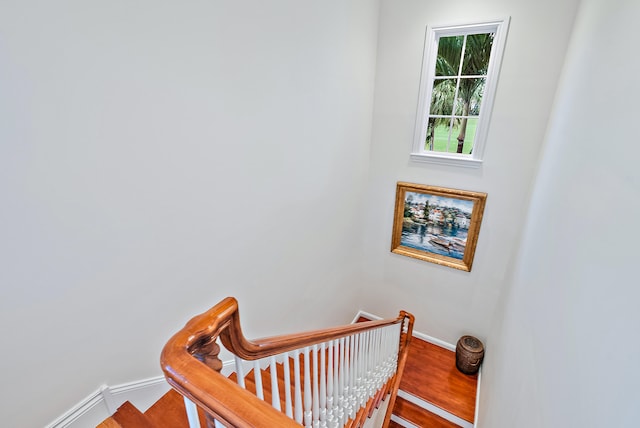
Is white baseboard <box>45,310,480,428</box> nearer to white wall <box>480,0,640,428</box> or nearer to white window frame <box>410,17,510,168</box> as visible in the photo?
white wall <box>480,0,640,428</box>

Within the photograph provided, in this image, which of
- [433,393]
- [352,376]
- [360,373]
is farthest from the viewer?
[433,393]

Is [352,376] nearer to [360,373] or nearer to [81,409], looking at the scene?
[360,373]

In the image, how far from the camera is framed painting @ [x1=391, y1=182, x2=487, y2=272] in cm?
320

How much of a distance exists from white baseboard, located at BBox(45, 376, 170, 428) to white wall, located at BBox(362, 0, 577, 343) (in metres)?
2.91

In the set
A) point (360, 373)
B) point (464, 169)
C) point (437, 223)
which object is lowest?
point (360, 373)

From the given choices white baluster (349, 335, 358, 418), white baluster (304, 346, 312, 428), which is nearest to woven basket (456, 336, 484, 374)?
white baluster (349, 335, 358, 418)

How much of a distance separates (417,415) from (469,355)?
927 mm

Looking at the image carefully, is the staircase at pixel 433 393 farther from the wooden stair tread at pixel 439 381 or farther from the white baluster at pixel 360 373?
the white baluster at pixel 360 373

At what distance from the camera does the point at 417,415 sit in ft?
10.3

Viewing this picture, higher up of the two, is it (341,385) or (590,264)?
(590,264)

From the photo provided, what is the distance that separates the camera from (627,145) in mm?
856

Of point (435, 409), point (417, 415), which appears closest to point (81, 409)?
point (417, 415)

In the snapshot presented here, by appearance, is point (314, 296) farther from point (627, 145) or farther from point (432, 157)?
point (627, 145)

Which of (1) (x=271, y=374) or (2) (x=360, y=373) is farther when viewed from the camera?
(2) (x=360, y=373)
